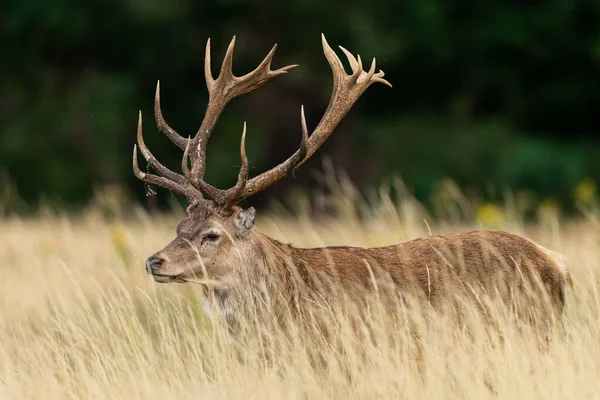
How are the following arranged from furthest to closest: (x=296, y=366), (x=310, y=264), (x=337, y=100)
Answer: (x=337, y=100)
(x=310, y=264)
(x=296, y=366)

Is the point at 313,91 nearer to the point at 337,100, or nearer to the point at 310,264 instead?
the point at 337,100

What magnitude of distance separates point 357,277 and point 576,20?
41.6 feet

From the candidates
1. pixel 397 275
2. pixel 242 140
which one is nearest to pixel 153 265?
→ pixel 242 140

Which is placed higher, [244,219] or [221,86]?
[221,86]

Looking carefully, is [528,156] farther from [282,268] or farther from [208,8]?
[282,268]

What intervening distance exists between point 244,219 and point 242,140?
47 cm

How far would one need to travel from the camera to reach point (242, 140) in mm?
4883

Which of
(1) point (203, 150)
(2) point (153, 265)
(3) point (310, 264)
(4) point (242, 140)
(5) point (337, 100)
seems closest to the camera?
(4) point (242, 140)

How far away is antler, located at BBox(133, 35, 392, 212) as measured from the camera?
17.2 ft

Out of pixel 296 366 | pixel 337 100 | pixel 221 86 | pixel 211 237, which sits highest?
pixel 221 86

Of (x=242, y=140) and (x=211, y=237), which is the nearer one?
(x=242, y=140)

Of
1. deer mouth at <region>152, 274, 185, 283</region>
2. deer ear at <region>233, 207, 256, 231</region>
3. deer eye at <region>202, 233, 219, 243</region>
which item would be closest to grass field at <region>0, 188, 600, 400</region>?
deer mouth at <region>152, 274, 185, 283</region>

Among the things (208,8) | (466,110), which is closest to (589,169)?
(466,110)

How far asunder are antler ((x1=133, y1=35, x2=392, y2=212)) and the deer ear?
0.30 feet
